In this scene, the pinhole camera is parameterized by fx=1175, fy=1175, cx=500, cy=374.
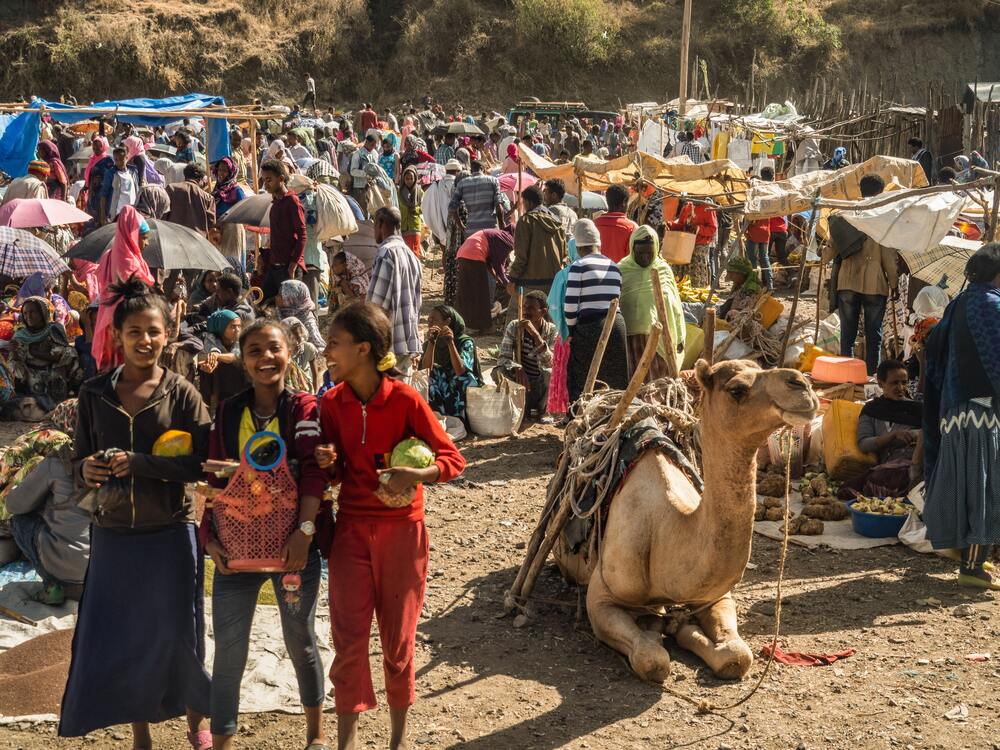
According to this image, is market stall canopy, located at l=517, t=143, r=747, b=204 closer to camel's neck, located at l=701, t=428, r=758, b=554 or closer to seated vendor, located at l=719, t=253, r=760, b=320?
seated vendor, located at l=719, t=253, r=760, b=320

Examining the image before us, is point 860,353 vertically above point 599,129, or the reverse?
point 599,129

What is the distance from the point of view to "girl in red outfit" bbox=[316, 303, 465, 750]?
4.07 m

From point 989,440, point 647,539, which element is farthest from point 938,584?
point 647,539

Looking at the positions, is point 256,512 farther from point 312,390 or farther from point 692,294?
point 692,294

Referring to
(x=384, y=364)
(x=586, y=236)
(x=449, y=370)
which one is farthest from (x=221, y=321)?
(x=384, y=364)

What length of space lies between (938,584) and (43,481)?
4773 mm

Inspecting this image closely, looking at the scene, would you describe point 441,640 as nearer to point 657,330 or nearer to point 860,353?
point 657,330

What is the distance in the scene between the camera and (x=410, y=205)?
1484 centimetres

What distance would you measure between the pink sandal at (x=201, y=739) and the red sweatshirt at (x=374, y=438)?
3.50ft

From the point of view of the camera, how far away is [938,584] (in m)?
6.49

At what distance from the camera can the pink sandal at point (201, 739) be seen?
174 inches

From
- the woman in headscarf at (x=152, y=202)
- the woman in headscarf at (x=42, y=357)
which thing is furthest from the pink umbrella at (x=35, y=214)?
the woman in headscarf at (x=42, y=357)

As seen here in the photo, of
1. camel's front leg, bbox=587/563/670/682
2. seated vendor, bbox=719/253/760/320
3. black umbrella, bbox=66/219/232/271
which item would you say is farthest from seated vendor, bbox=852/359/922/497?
black umbrella, bbox=66/219/232/271

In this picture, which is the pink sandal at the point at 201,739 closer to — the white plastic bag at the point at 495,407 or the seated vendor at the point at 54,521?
the seated vendor at the point at 54,521
